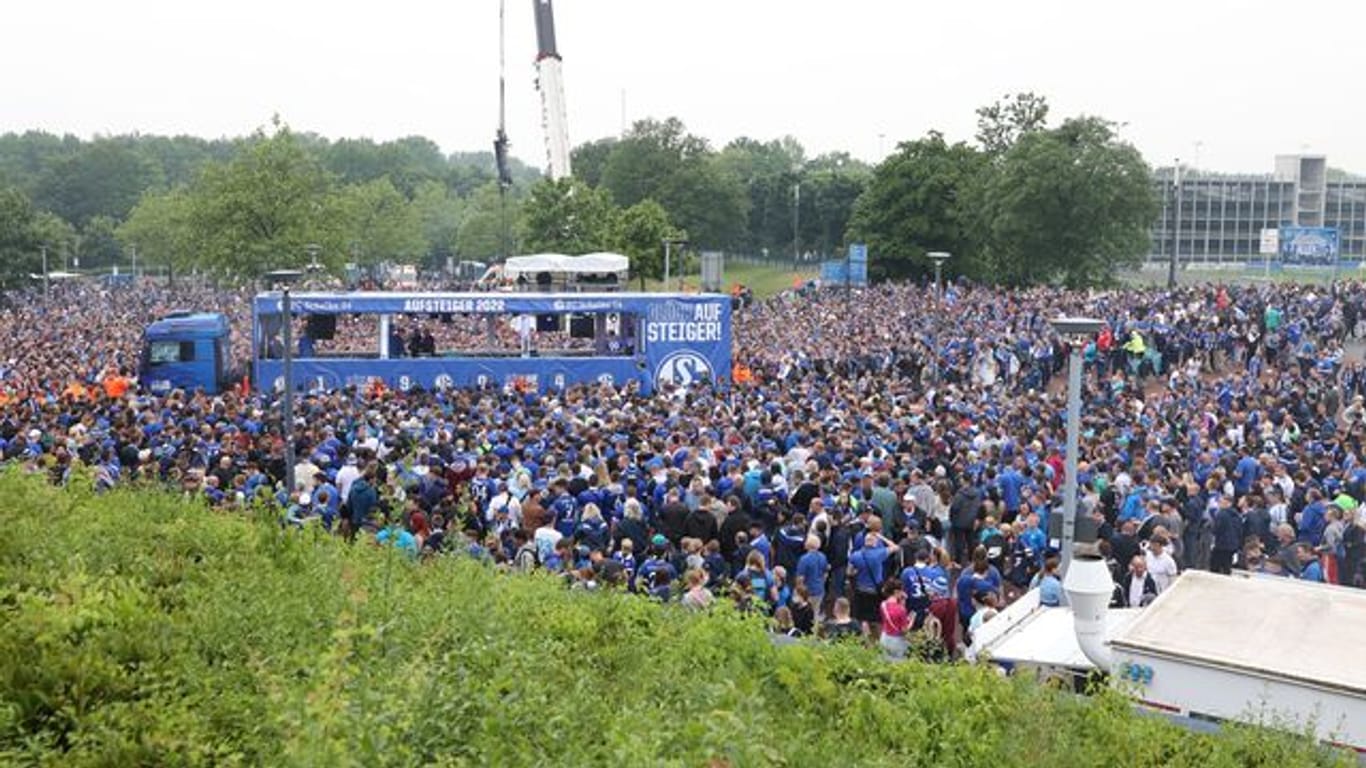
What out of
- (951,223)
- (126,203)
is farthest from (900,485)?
(126,203)

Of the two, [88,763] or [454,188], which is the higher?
[454,188]

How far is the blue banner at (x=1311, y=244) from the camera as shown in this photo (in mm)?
63500

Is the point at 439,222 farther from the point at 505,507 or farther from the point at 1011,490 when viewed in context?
the point at 505,507

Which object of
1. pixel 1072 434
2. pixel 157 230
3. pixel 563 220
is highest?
pixel 563 220

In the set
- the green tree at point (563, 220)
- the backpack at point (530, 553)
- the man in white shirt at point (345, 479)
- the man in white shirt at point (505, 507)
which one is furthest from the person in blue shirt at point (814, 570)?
the green tree at point (563, 220)

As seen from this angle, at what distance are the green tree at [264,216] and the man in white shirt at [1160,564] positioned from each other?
4958 cm

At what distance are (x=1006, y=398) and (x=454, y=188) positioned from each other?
160160 millimetres

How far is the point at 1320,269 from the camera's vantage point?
71.0m

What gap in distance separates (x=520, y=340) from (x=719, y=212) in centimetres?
6466

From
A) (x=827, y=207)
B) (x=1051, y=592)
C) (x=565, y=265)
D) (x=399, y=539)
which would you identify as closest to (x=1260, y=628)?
(x=1051, y=592)

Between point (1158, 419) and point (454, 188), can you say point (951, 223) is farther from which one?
point (454, 188)

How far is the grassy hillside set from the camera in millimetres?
6633

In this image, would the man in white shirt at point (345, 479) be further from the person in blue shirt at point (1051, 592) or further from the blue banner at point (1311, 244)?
the blue banner at point (1311, 244)

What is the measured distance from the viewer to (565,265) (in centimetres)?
Result: 4078
